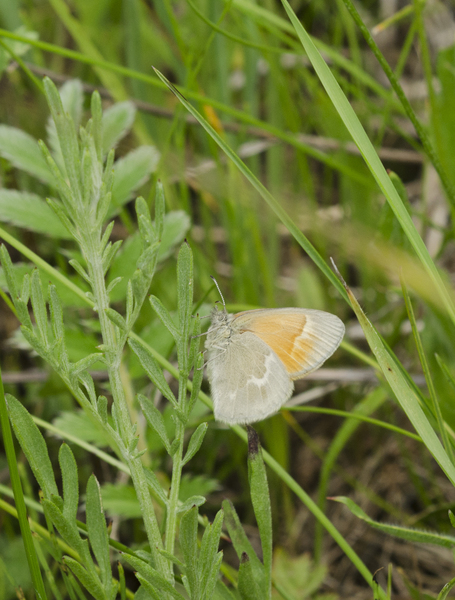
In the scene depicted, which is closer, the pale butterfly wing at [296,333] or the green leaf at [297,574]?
the pale butterfly wing at [296,333]

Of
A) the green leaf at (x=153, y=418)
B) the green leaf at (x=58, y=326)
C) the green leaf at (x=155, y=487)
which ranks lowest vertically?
the green leaf at (x=155, y=487)

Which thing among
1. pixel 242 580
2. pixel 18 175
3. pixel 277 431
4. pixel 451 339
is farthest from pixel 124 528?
pixel 18 175

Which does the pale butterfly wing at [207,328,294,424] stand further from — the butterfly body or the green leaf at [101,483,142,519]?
the green leaf at [101,483,142,519]

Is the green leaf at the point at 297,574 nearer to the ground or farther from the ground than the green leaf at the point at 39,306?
nearer to the ground

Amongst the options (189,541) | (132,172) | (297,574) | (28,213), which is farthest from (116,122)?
(297,574)

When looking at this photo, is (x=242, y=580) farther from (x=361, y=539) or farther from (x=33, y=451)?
(x=361, y=539)

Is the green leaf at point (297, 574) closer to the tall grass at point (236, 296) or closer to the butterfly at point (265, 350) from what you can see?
the tall grass at point (236, 296)

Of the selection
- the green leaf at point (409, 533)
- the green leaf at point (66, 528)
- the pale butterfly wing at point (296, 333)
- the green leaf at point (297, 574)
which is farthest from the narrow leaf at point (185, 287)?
the green leaf at point (297, 574)
